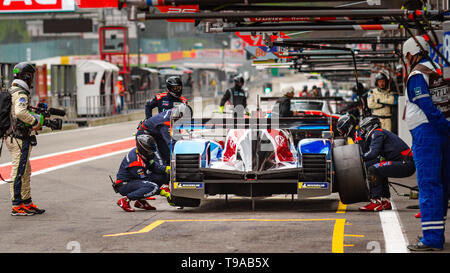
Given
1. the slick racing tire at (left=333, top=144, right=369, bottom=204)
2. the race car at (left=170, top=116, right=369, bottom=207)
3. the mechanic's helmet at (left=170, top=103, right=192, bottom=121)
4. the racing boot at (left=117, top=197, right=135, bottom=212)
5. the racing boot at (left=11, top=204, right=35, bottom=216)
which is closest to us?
the slick racing tire at (left=333, top=144, right=369, bottom=204)

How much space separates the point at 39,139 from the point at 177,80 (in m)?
14.8

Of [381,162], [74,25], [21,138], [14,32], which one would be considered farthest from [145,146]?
[14,32]

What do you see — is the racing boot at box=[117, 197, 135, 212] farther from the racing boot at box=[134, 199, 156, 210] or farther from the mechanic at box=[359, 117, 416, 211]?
the mechanic at box=[359, 117, 416, 211]

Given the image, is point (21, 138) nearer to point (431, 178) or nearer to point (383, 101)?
point (431, 178)

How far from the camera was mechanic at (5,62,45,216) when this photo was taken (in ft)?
35.4

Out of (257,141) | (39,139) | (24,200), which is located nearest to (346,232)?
(257,141)

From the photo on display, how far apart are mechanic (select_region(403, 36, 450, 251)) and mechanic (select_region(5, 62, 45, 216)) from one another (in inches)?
213

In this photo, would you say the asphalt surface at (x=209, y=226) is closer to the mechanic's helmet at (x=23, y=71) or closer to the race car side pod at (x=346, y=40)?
the mechanic's helmet at (x=23, y=71)

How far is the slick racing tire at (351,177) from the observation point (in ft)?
33.9

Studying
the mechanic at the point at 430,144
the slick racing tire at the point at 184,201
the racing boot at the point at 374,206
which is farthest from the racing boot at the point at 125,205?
the mechanic at the point at 430,144

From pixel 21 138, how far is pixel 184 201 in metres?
2.41

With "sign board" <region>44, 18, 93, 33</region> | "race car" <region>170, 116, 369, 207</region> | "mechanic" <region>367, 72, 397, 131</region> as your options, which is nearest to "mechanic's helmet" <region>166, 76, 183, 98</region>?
"race car" <region>170, 116, 369, 207</region>

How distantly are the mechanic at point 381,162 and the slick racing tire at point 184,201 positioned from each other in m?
2.33

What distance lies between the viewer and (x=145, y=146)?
11.2 m
